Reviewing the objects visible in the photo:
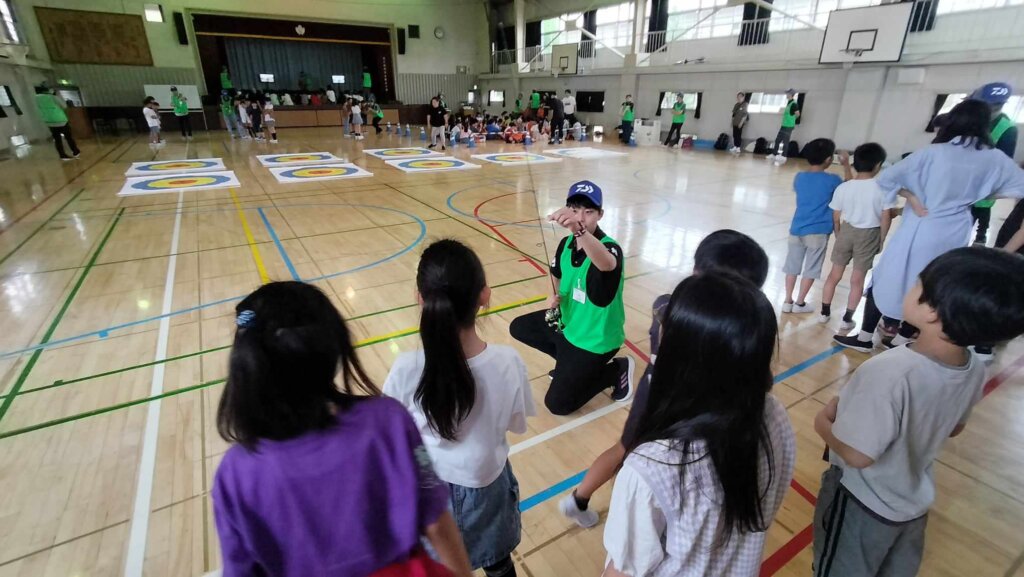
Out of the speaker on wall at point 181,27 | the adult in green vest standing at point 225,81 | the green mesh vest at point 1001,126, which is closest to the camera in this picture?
the green mesh vest at point 1001,126

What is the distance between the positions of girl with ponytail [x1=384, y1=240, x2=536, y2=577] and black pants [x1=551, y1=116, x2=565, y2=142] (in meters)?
15.5

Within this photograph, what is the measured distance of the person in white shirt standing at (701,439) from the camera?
82 cm

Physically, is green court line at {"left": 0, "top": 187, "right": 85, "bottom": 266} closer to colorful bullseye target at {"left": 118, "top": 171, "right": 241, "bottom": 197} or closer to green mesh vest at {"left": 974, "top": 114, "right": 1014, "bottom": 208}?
colorful bullseye target at {"left": 118, "top": 171, "right": 241, "bottom": 197}

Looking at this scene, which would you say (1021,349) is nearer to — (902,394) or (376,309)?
(902,394)

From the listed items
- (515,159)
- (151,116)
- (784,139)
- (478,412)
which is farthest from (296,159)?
(784,139)

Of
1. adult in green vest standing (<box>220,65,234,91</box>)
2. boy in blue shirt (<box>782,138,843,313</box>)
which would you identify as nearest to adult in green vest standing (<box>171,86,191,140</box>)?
adult in green vest standing (<box>220,65,234,91</box>)

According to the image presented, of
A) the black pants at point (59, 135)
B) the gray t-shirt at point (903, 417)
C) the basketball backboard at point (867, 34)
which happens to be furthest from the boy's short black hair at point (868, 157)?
the black pants at point (59, 135)

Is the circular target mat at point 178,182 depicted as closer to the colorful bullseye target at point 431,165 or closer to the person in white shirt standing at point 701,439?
the colorful bullseye target at point 431,165

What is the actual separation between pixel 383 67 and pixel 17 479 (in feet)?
78.2

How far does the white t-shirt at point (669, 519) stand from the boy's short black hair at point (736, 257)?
2.44 feet

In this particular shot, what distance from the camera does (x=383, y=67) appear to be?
22.6 metres

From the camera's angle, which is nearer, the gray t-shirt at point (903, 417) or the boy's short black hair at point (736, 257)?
the gray t-shirt at point (903, 417)

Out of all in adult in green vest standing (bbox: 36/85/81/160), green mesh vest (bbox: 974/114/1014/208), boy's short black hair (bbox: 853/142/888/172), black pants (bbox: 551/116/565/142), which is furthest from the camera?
black pants (bbox: 551/116/565/142)

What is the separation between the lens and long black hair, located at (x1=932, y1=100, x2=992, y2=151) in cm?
216
